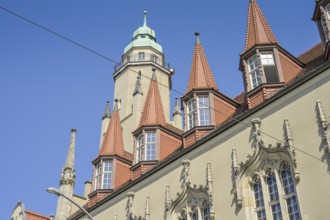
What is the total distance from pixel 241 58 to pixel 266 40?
1390mm

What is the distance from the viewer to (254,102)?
20375 mm

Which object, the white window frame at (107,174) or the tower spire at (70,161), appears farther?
the tower spire at (70,161)

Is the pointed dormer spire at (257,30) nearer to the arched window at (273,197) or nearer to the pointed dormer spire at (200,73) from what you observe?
the pointed dormer spire at (200,73)

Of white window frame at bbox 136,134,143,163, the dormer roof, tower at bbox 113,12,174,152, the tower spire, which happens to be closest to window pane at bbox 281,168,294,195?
white window frame at bbox 136,134,143,163

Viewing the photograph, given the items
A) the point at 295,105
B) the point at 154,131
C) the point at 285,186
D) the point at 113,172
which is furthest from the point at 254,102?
the point at 113,172

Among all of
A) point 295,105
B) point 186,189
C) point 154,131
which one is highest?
point 154,131

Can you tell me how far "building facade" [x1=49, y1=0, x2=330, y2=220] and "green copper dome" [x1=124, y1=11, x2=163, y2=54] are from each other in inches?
906

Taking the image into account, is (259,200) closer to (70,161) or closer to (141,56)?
(70,161)

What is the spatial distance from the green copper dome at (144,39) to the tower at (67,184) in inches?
742

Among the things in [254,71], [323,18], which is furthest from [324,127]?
[254,71]

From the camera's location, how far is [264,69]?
21219 millimetres

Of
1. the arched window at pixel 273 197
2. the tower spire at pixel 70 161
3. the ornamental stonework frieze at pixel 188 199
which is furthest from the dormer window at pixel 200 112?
the tower spire at pixel 70 161

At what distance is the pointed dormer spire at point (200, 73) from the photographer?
23.9 m

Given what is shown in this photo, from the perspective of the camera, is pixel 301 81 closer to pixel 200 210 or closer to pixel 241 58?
pixel 241 58
